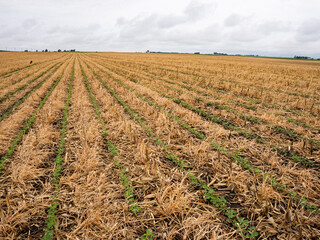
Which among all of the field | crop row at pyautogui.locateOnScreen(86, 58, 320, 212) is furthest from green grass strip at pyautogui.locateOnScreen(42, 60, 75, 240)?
crop row at pyautogui.locateOnScreen(86, 58, 320, 212)

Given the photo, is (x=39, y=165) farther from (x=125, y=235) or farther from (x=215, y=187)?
(x=215, y=187)

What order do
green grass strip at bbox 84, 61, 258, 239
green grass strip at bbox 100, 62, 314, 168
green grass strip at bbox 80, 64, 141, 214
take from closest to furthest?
green grass strip at bbox 84, 61, 258, 239 < green grass strip at bbox 80, 64, 141, 214 < green grass strip at bbox 100, 62, 314, 168

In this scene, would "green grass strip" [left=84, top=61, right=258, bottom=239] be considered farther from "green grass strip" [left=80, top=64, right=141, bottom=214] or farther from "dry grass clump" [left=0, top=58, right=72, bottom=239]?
"dry grass clump" [left=0, top=58, right=72, bottom=239]

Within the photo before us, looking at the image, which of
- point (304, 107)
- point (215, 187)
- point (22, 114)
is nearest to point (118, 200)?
point (215, 187)

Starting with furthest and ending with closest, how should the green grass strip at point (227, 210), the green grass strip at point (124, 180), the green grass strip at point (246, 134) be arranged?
1. the green grass strip at point (246, 134)
2. the green grass strip at point (124, 180)
3. the green grass strip at point (227, 210)

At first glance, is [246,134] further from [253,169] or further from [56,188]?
[56,188]

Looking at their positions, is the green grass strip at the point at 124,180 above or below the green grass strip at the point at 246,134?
below

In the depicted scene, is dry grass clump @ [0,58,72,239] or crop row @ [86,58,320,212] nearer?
dry grass clump @ [0,58,72,239]

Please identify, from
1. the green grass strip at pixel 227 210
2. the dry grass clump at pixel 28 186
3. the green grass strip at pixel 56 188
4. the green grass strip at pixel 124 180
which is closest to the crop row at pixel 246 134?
the green grass strip at pixel 227 210

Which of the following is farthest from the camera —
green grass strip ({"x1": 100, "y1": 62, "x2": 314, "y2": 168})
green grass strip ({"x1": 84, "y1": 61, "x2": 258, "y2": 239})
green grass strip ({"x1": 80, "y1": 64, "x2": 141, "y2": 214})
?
green grass strip ({"x1": 100, "y1": 62, "x2": 314, "y2": 168})

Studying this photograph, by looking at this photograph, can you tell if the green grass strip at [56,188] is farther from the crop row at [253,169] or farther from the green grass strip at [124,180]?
the crop row at [253,169]

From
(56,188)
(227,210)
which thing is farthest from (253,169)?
(56,188)

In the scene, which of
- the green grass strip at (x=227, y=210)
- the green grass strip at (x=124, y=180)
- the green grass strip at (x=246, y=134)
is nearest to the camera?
the green grass strip at (x=227, y=210)

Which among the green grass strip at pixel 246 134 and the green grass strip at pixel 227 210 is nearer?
the green grass strip at pixel 227 210
